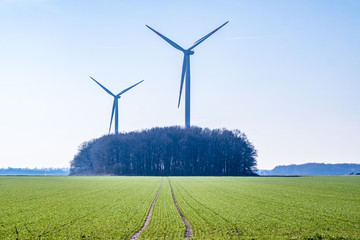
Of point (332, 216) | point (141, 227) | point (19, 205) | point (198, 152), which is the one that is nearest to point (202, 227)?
point (141, 227)

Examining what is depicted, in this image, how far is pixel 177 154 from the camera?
128250 millimetres

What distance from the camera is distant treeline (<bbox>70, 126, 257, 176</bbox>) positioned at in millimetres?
126750

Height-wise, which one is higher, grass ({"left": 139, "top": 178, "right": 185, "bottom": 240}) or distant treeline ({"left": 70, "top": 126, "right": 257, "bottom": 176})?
distant treeline ({"left": 70, "top": 126, "right": 257, "bottom": 176})

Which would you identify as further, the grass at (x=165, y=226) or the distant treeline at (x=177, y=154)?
the distant treeline at (x=177, y=154)

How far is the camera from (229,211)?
2353cm

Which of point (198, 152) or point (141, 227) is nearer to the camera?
point (141, 227)

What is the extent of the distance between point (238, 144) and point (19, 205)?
10905cm

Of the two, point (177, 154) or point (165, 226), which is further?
point (177, 154)

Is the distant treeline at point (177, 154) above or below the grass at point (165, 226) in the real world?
above

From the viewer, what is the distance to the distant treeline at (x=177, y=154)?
126750 millimetres

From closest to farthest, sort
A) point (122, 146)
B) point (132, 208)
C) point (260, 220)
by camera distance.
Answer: point (260, 220)
point (132, 208)
point (122, 146)

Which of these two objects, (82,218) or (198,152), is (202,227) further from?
(198,152)

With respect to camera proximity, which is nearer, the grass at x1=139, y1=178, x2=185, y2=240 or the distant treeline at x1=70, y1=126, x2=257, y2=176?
the grass at x1=139, y1=178, x2=185, y2=240

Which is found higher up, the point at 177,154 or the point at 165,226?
the point at 177,154
